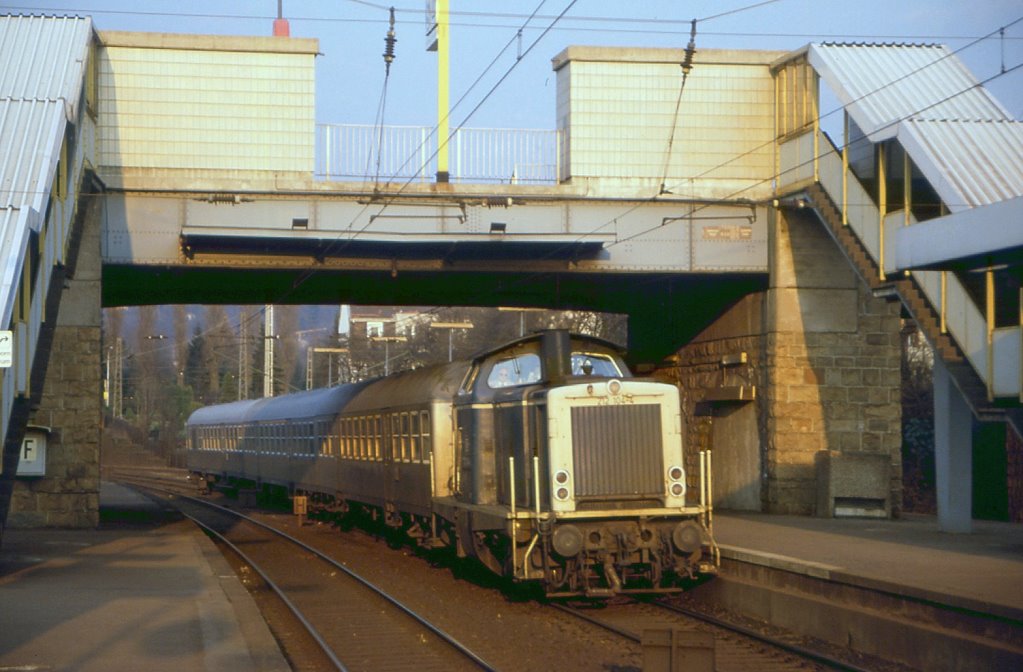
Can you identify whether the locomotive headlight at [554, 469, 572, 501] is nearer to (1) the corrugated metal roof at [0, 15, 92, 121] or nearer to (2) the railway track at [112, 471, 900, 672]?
(2) the railway track at [112, 471, 900, 672]

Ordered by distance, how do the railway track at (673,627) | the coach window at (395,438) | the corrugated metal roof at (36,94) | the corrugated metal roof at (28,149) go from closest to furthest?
1. the railway track at (673,627)
2. the corrugated metal roof at (28,149)
3. the corrugated metal roof at (36,94)
4. the coach window at (395,438)

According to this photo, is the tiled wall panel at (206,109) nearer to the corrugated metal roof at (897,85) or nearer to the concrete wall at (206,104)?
the concrete wall at (206,104)

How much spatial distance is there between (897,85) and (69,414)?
15404mm

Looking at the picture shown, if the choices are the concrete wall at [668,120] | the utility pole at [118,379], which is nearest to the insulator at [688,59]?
the concrete wall at [668,120]

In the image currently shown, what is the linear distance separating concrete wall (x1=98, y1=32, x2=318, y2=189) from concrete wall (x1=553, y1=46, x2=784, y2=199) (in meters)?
4.91

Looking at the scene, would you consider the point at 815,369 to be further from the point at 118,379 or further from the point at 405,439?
the point at 118,379

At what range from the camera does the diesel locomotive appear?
536 inches

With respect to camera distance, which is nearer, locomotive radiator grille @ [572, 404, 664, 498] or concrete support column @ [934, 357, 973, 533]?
locomotive radiator grille @ [572, 404, 664, 498]

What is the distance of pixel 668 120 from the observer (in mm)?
22797

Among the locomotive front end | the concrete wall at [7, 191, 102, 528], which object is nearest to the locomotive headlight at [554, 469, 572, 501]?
the locomotive front end

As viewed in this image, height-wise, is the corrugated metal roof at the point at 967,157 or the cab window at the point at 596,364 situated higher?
the corrugated metal roof at the point at 967,157

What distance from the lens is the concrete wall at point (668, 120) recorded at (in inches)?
886

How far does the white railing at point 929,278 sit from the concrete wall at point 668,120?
884 millimetres

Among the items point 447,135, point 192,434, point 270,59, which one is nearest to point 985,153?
point 447,135
